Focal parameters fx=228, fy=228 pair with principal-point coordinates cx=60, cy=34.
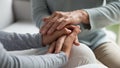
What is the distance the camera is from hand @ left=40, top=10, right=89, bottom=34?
1.02 m

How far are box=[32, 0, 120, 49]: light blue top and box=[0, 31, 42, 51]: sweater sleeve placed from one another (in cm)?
19

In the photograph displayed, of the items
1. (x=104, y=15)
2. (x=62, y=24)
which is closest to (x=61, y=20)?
(x=62, y=24)

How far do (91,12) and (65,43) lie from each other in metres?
0.23

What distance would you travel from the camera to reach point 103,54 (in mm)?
1229

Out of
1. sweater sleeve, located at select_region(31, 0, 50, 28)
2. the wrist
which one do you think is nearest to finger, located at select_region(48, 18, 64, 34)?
the wrist

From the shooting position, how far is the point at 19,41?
104 centimetres

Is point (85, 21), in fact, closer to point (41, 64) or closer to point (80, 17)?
point (80, 17)

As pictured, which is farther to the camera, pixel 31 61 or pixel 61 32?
pixel 61 32

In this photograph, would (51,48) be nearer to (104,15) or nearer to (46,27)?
(46,27)

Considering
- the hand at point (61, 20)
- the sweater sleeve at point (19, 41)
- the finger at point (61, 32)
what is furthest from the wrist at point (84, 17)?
the sweater sleeve at point (19, 41)

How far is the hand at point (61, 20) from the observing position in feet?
3.35

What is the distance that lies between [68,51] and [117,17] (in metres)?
0.39

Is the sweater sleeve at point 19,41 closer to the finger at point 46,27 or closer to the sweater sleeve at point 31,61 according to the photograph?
the finger at point 46,27

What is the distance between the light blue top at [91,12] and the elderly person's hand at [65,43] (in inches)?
4.1
